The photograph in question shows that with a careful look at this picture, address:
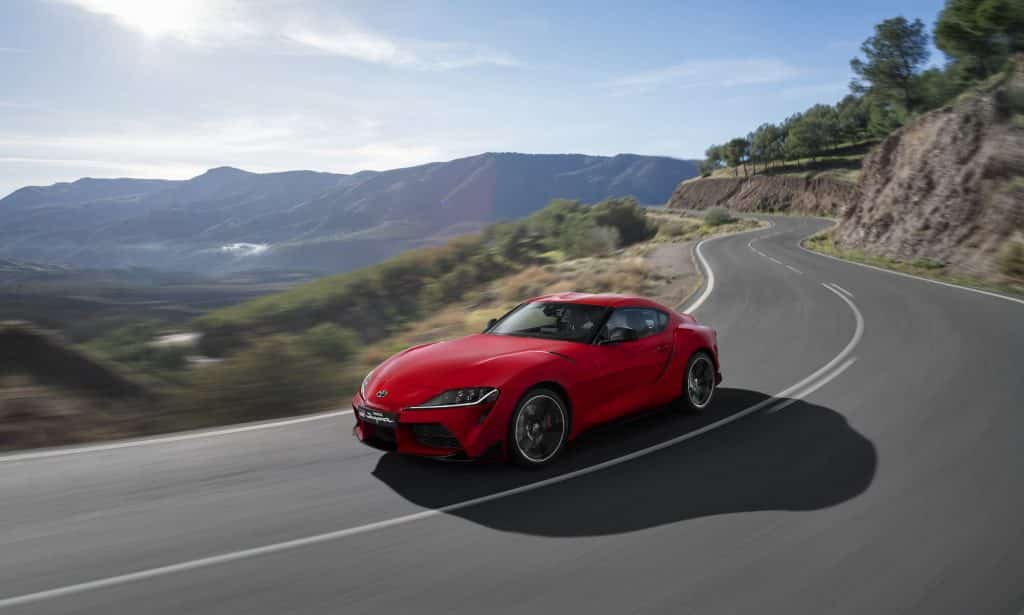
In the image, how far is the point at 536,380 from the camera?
5.50 meters

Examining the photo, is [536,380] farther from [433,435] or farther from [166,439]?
[166,439]

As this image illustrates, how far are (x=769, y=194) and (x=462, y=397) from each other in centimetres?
9803

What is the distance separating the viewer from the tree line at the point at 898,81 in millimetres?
36844

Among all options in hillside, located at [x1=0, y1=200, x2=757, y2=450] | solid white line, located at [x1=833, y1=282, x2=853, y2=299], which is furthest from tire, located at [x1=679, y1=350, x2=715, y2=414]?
solid white line, located at [x1=833, y1=282, x2=853, y2=299]

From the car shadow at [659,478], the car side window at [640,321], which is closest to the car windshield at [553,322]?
the car side window at [640,321]

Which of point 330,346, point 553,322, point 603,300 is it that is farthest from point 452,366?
point 330,346

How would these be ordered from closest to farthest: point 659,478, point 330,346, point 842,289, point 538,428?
point 659,478 < point 538,428 < point 330,346 < point 842,289

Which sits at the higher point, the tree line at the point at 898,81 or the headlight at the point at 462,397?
the tree line at the point at 898,81

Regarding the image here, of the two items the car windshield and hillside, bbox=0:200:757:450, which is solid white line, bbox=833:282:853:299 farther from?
the car windshield

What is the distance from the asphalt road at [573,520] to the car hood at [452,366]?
2.22 ft

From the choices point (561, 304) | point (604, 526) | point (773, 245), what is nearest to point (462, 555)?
point (604, 526)

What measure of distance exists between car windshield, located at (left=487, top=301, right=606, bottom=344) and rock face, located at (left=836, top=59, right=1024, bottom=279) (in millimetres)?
20536

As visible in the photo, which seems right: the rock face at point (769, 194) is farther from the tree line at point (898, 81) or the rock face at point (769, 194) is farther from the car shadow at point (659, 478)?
the car shadow at point (659, 478)

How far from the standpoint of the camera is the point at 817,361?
989 centimetres
